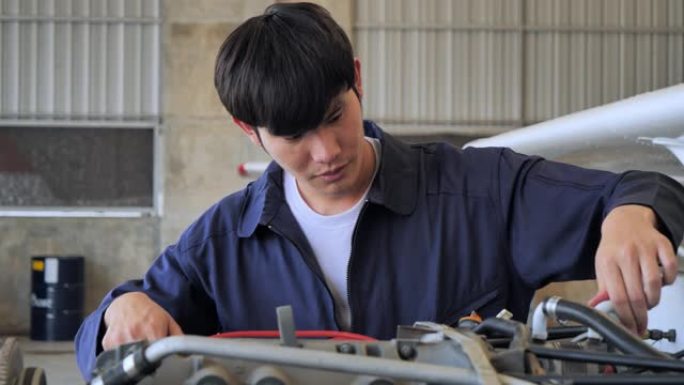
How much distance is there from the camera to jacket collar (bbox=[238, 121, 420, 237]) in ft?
4.97

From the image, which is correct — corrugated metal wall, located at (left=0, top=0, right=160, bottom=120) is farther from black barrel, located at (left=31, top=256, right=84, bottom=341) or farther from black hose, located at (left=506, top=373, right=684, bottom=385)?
black hose, located at (left=506, top=373, right=684, bottom=385)

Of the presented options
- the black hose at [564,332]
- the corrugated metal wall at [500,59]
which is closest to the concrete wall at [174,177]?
the corrugated metal wall at [500,59]

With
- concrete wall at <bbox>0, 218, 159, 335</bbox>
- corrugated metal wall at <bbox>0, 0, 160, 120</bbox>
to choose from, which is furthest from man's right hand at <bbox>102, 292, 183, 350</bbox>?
corrugated metal wall at <bbox>0, 0, 160, 120</bbox>

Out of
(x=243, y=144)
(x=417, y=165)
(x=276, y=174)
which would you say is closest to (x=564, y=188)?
(x=417, y=165)

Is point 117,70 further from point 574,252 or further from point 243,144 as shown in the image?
point 574,252

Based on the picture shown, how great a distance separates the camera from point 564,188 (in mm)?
1424

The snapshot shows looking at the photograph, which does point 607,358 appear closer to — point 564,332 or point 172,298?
point 564,332

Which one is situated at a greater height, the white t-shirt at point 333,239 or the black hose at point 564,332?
the white t-shirt at point 333,239

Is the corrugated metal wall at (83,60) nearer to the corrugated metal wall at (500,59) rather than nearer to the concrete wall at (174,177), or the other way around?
the concrete wall at (174,177)

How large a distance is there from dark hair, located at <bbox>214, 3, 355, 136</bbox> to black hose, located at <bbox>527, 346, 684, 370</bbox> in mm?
530

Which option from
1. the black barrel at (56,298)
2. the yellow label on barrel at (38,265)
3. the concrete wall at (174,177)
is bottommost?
the black barrel at (56,298)

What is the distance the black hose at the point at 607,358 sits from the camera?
2.87 ft

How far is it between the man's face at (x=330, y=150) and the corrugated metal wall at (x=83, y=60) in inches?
325

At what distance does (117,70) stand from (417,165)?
27.3ft
